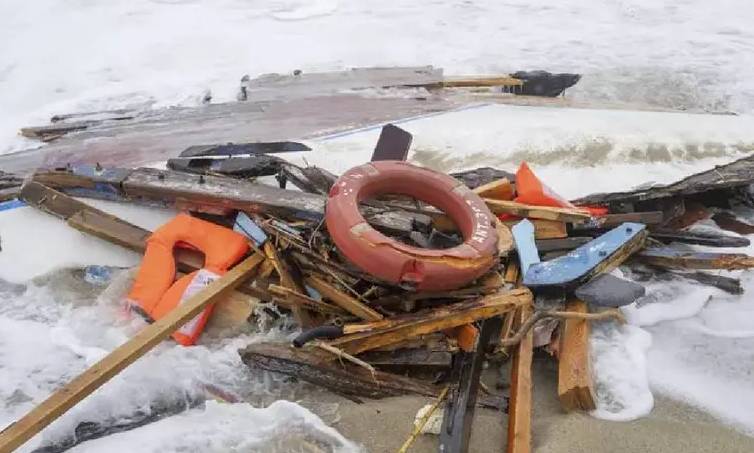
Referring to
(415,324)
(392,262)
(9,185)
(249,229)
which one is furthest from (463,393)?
(9,185)

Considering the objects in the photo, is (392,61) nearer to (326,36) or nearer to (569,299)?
(326,36)

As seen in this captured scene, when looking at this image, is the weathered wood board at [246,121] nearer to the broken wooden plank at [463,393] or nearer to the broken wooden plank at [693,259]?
the broken wooden plank at [693,259]

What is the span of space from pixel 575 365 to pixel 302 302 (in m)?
1.52

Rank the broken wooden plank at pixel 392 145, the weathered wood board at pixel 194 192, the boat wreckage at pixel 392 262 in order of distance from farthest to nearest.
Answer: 1. the broken wooden plank at pixel 392 145
2. the weathered wood board at pixel 194 192
3. the boat wreckage at pixel 392 262

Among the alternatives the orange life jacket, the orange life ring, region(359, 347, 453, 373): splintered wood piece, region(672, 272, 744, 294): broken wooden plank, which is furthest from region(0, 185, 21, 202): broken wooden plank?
region(672, 272, 744, 294): broken wooden plank

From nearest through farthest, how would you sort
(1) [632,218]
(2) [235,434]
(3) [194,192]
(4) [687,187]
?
(2) [235,434] → (3) [194,192] → (1) [632,218] → (4) [687,187]

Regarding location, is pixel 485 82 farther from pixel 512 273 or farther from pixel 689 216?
pixel 512 273

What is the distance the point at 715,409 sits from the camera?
3494 millimetres

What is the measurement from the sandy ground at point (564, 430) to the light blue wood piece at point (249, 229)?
1.15m

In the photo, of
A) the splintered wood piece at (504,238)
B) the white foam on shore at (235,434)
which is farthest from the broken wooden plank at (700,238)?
the white foam on shore at (235,434)

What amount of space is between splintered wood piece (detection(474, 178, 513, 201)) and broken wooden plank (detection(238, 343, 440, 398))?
63.5 inches

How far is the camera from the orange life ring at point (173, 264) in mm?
4012

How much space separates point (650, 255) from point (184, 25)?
29.1 feet

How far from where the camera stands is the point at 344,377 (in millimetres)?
3570
